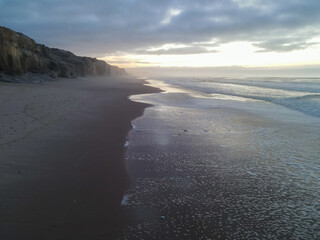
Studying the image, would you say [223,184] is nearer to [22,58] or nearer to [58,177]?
[58,177]

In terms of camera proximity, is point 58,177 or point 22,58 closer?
point 58,177

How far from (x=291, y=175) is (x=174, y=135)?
11.8ft

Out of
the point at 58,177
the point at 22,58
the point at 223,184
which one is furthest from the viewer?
the point at 22,58

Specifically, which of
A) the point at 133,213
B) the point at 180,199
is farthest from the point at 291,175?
the point at 133,213

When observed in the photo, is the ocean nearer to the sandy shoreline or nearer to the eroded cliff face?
the sandy shoreline

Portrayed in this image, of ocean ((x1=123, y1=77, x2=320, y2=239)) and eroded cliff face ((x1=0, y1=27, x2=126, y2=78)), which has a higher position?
eroded cliff face ((x1=0, y1=27, x2=126, y2=78))

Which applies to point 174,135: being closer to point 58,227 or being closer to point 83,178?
point 83,178

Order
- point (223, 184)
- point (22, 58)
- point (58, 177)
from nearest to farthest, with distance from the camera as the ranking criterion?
1. point (58, 177)
2. point (223, 184)
3. point (22, 58)

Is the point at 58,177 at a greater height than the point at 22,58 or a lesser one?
lesser

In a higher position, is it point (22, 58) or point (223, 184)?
point (22, 58)

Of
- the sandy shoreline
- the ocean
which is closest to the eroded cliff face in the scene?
the sandy shoreline

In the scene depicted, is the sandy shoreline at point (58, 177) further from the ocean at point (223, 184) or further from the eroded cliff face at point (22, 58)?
the eroded cliff face at point (22, 58)

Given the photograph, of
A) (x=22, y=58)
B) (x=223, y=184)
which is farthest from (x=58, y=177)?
(x=22, y=58)

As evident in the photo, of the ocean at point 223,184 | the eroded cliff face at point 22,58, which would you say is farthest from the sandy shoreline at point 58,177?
the eroded cliff face at point 22,58
